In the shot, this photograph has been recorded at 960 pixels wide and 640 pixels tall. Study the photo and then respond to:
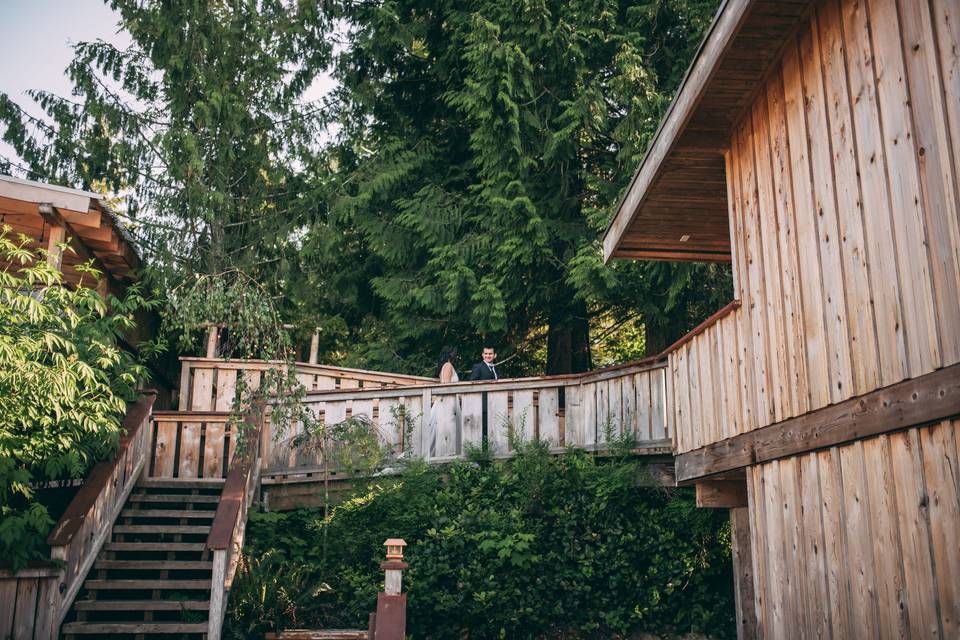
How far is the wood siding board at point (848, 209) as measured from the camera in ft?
19.4

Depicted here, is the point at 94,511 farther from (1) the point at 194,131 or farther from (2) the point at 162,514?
(1) the point at 194,131

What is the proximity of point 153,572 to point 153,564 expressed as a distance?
49cm

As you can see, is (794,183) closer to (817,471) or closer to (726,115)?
(726,115)

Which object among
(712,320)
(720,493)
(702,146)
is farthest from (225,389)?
(702,146)

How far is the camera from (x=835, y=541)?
252 inches

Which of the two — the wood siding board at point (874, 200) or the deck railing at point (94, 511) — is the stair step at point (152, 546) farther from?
the wood siding board at point (874, 200)

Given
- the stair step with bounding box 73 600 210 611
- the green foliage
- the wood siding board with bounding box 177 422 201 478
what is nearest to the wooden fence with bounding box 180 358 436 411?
the wood siding board with bounding box 177 422 201 478

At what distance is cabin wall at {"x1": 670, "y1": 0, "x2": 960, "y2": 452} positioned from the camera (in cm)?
512

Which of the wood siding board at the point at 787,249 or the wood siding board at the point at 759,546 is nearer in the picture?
the wood siding board at the point at 787,249

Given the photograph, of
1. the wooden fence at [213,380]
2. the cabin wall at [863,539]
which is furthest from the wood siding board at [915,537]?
the wooden fence at [213,380]

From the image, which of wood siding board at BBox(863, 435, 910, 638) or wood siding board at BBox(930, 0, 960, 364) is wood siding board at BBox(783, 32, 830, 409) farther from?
wood siding board at BBox(930, 0, 960, 364)

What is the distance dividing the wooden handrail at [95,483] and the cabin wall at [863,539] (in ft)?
23.6

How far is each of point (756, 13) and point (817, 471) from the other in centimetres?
342

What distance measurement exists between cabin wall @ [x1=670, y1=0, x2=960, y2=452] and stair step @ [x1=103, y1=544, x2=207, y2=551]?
267 inches
